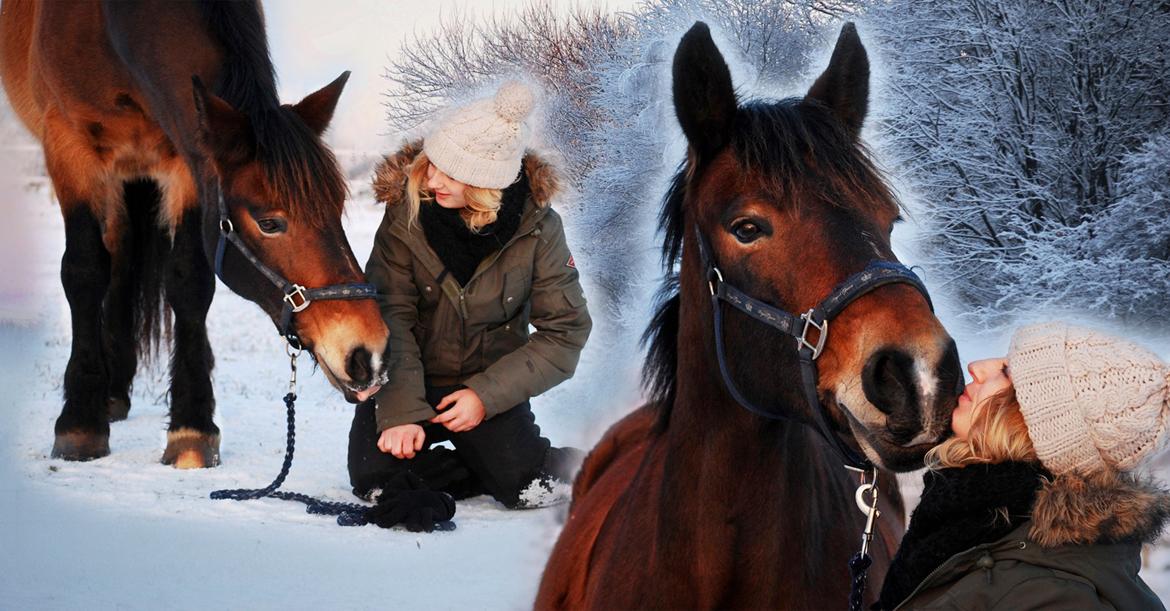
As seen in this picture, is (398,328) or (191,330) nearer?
(398,328)

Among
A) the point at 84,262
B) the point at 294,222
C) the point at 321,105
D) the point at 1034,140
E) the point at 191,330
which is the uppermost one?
the point at 1034,140

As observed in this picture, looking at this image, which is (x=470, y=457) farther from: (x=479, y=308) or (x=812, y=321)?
(x=812, y=321)

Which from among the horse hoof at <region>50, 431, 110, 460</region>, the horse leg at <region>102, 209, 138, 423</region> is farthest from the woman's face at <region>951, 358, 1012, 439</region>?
the horse leg at <region>102, 209, 138, 423</region>

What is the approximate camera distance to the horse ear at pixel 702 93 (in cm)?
183

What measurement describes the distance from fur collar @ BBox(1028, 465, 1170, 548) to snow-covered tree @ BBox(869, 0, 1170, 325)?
23.9ft

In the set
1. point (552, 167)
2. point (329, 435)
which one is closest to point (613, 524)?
point (552, 167)

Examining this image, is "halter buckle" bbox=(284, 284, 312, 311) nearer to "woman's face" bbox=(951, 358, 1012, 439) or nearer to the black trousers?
the black trousers

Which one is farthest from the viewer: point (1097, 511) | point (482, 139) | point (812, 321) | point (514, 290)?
point (514, 290)

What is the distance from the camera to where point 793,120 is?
1.82m

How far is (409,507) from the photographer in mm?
2990

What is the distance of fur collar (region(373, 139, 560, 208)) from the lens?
2844mm

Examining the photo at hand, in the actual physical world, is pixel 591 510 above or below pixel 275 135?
below

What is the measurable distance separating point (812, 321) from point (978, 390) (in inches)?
A: 10.6

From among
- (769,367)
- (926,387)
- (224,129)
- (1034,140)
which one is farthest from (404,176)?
(1034,140)
